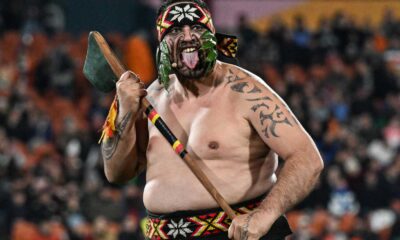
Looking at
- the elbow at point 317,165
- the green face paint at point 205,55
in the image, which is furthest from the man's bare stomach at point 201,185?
the green face paint at point 205,55

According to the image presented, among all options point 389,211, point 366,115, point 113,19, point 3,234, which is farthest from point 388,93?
point 3,234

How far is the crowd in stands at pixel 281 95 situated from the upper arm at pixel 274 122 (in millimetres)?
7549

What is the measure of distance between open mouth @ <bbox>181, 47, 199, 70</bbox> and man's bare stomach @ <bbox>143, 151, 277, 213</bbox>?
1.45 ft

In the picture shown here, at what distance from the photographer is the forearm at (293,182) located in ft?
15.0

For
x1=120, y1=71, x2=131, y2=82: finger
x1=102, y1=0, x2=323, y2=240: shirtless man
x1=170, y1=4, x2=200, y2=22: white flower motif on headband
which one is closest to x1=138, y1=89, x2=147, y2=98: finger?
x1=102, y1=0, x2=323, y2=240: shirtless man

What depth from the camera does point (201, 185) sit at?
4.77 metres

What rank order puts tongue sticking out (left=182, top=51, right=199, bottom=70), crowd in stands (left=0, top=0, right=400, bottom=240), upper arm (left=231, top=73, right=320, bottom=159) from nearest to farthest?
upper arm (left=231, top=73, right=320, bottom=159) < tongue sticking out (left=182, top=51, right=199, bottom=70) < crowd in stands (left=0, top=0, right=400, bottom=240)

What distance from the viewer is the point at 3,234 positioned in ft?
40.9

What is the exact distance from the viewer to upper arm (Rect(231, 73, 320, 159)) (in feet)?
15.4

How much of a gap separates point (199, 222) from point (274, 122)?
57 cm

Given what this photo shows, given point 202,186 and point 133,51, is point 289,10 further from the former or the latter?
point 202,186

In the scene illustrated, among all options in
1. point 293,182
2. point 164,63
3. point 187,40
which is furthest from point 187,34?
point 293,182

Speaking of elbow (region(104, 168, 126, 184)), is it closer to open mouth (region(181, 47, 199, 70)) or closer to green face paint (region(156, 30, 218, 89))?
green face paint (region(156, 30, 218, 89))

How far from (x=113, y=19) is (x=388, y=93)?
19.3 feet
